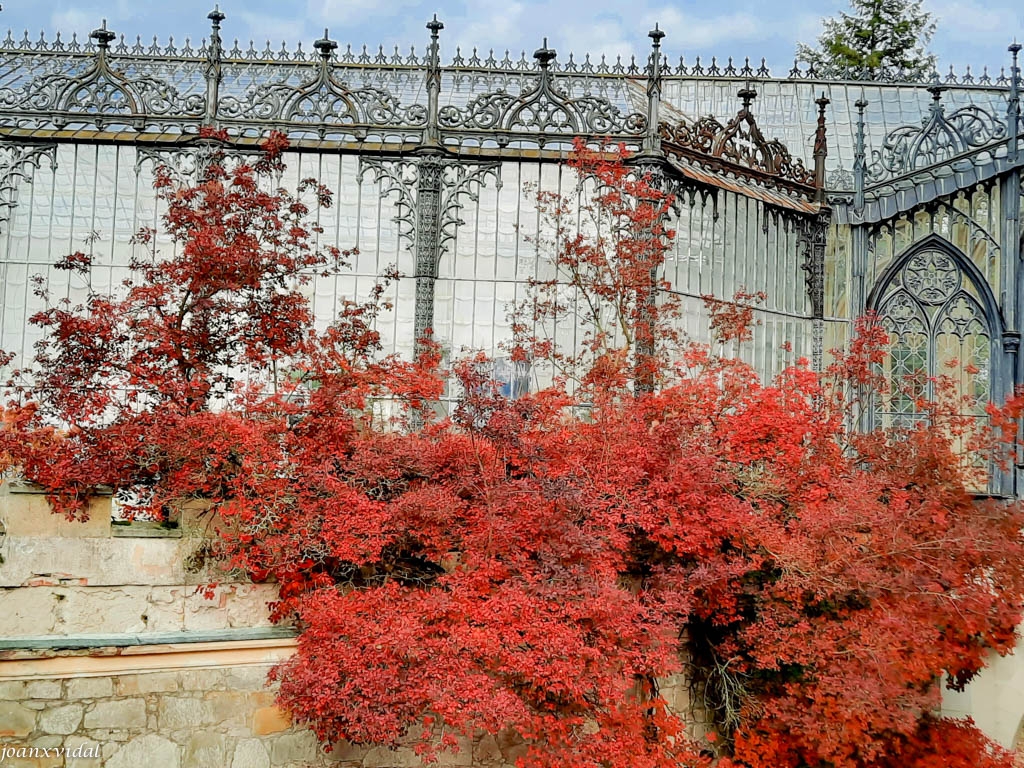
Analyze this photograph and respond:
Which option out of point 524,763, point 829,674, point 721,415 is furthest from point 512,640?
point 721,415

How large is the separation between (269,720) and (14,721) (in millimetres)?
1908

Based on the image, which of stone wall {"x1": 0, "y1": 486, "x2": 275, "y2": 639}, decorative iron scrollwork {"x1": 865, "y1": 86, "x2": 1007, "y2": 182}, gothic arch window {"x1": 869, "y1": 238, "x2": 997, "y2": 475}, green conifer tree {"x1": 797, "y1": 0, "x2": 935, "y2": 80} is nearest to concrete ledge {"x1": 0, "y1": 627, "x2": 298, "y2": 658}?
stone wall {"x1": 0, "y1": 486, "x2": 275, "y2": 639}

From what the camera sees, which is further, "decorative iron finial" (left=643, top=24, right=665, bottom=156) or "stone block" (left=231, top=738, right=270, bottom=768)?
"decorative iron finial" (left=643, top=24, right=665, bottom=156)

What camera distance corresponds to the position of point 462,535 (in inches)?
330

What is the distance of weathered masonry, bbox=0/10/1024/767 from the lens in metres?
8.11

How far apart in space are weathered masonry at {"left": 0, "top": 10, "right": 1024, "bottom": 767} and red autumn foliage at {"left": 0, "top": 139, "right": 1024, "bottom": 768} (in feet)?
2.51

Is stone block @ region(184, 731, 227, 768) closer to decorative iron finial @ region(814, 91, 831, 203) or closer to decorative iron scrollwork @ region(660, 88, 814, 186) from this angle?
decorative iron scrollwork @ region(660, 88, 814, 186)

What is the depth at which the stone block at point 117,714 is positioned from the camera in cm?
791

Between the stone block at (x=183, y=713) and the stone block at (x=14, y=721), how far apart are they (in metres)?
0.97

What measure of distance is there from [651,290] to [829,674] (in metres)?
5.31

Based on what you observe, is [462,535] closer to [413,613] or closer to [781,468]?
[413,613]

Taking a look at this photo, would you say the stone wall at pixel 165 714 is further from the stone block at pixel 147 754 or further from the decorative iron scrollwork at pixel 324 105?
the decorative iron scrollwork at pixel 324 105

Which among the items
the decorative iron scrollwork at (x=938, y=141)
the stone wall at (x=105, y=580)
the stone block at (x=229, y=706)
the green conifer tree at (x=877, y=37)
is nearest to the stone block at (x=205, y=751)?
the stone block at (x=229, y=706)

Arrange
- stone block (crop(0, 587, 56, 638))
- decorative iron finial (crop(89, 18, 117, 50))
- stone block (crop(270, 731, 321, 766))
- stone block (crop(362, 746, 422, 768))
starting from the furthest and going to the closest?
decorative iron finial (crop(89, 18, 117, 50)) < stone block (crop(362, 746, 422, 768)) < stone block (crop(270, 731, 321, 766)) < stone block (crop(0, 587, 56, 638))
